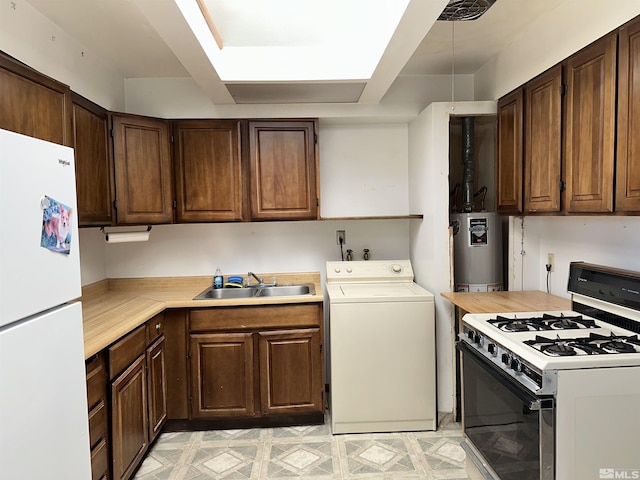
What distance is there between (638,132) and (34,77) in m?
2.35

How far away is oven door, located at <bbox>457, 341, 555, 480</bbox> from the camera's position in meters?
1.43

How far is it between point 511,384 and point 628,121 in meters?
1.08

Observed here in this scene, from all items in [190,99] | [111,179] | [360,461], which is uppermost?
[190,99]

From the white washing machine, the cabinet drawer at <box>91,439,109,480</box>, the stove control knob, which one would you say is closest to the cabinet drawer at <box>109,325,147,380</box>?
the cabinet drawer at <box>91,439,109,480</box>

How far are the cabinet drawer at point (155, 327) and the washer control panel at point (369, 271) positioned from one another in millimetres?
1192

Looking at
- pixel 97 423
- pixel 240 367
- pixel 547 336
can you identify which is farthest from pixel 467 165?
pixel 97 423

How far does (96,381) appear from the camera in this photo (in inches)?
69.9

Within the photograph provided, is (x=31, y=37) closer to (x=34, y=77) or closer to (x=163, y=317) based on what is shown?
(x=34, y=77)

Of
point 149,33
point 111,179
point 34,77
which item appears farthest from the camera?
point 111,179

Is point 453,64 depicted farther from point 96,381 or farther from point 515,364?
point 96,381

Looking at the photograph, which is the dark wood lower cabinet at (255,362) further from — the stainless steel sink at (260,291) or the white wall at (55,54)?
the white wall at (55,54)

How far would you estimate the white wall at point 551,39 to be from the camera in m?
1.75

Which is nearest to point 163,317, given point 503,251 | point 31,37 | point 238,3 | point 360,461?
point 360,461

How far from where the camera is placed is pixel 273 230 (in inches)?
129
